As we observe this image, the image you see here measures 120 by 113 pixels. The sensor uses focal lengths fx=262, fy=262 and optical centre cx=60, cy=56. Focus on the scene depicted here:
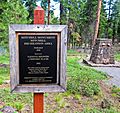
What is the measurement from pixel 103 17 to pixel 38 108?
29895 mm

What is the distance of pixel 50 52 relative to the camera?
3361 mm

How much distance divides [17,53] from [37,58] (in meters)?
0.26

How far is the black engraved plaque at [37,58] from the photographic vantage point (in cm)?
329

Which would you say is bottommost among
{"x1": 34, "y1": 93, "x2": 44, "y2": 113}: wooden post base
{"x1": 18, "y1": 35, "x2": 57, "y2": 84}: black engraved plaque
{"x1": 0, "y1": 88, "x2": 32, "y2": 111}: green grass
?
{"x1": 0, "y1": 88, "x2": 32, "y2": 111}: green grass

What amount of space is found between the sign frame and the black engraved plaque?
2.0 inches

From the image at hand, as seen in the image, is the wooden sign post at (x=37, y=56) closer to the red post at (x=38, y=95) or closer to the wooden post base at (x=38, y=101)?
the red post at (x=38, y=95)

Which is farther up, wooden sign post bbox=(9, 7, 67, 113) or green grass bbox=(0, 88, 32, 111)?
wooden sign post bbox=(9, 7, 67, 113)

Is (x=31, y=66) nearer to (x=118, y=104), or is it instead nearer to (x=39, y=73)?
(x=39, y=73)

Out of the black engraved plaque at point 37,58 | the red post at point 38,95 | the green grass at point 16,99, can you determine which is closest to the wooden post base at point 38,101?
the red post at point 38,95

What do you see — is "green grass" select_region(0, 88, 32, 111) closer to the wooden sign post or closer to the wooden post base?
the wooden post base

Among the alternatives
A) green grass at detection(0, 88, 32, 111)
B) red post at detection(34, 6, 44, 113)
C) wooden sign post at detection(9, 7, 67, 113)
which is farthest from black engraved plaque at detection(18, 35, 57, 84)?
green grass at detection(0, 88, 32, 111)

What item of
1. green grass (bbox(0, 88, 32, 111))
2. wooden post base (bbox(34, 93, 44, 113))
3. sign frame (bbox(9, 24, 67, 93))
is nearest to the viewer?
sign frame (bbox(9, 24, 67, 93))

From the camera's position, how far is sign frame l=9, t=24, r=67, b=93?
3285 millimetres

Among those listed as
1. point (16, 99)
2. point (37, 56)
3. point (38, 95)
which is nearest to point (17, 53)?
point (37, 56)
